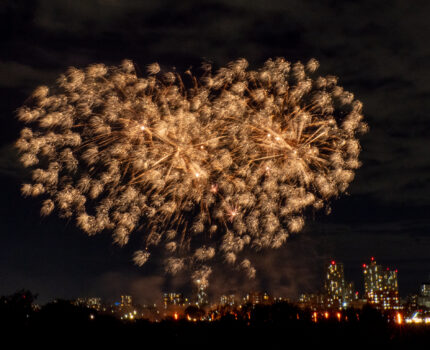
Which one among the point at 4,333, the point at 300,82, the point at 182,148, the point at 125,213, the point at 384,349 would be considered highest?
the point at 300,82

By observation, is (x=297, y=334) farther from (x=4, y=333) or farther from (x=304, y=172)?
(x=4, y=333)

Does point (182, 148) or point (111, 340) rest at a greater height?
point (182, 148)

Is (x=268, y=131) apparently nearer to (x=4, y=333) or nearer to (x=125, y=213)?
(x=125, y=213)

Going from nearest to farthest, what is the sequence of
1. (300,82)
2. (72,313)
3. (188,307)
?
(72,313) < (300,82) < (188,307)

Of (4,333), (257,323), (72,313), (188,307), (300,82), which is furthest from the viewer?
(188,307)

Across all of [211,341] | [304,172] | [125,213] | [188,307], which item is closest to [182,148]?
[125,213]

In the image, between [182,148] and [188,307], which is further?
[188,307]

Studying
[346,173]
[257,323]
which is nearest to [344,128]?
[346,173]
